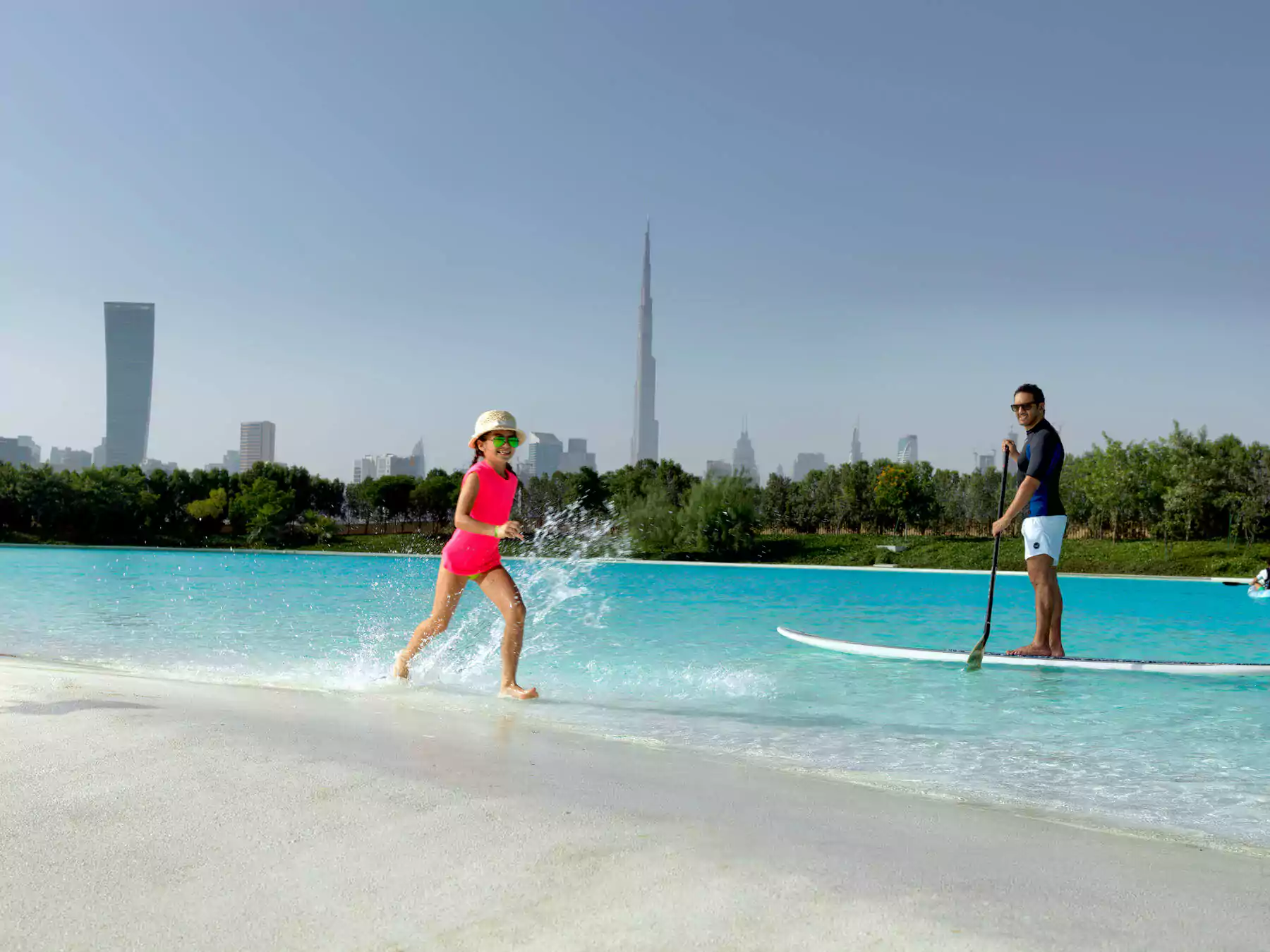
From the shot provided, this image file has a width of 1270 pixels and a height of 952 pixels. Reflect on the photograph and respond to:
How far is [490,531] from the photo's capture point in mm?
5738

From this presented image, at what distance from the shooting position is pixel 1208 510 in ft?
141

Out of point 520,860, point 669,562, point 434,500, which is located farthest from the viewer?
point 434,500

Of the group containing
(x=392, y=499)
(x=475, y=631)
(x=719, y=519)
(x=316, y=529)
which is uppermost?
(x=392, y=499)

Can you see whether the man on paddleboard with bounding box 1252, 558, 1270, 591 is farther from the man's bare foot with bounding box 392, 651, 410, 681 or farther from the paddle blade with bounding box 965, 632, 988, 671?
the man's bare foot with bounding box 392, 651, 410, 681

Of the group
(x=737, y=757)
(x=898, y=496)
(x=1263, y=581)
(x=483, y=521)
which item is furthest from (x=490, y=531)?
(x=898, y=496)

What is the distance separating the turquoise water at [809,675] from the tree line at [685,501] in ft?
78.7

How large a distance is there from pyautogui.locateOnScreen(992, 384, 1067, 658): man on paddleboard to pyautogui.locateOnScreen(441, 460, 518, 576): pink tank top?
390 cm

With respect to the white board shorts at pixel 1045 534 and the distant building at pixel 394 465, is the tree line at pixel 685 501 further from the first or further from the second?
the distant building at pixel 394 465

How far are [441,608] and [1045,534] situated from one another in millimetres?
4756

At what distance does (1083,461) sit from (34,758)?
53776mm

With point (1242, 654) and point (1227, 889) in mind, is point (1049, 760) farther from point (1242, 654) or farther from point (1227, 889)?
point (1242, 654)

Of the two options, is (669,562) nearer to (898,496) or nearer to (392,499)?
(898,496)

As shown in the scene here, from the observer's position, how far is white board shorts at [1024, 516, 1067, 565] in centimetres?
734

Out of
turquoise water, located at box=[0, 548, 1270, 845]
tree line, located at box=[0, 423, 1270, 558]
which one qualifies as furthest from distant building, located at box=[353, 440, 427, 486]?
turquoise water, located at box=[0, 548, 1270, 845]
